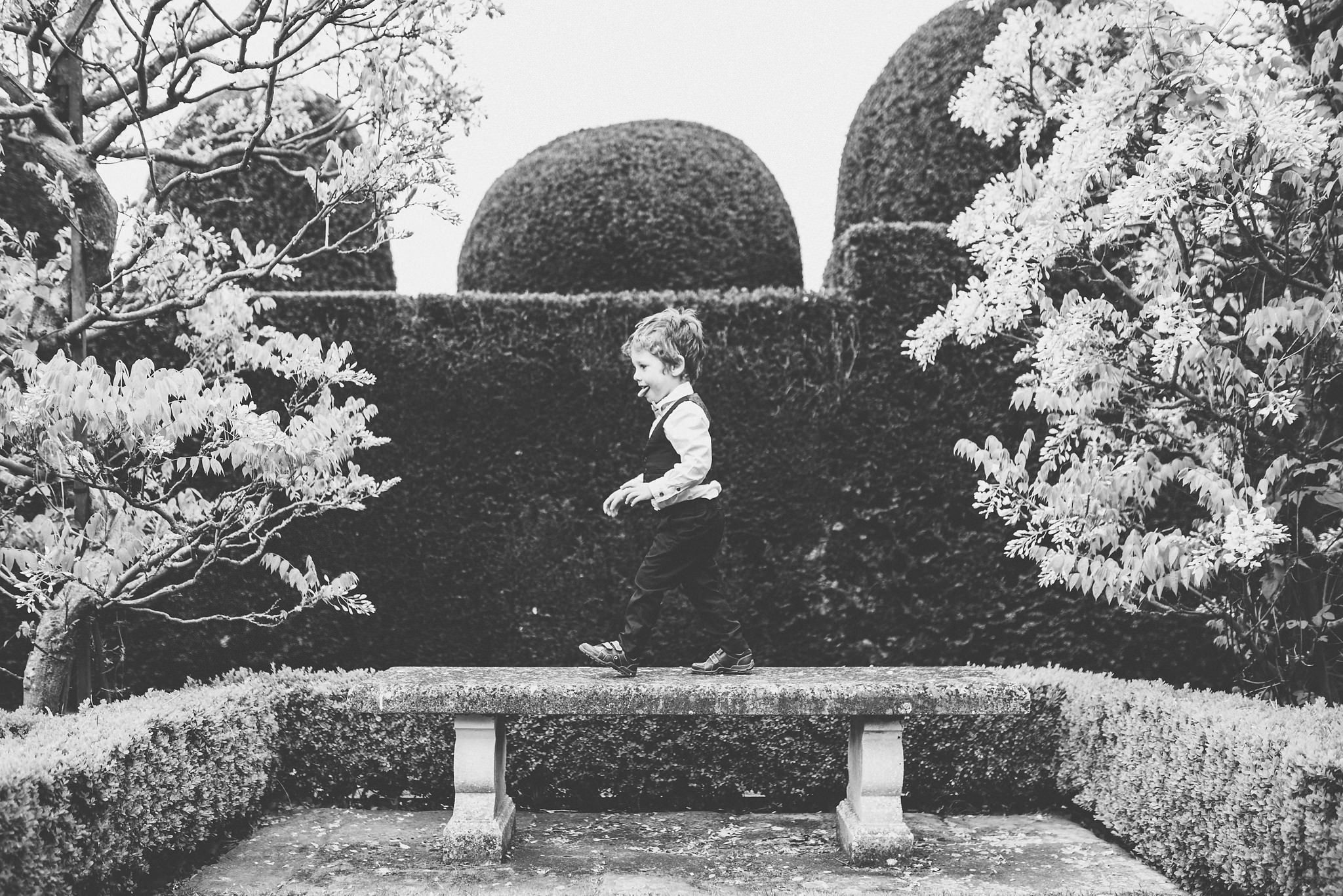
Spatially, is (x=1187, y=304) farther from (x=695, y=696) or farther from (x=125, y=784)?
(x=125, y=784)

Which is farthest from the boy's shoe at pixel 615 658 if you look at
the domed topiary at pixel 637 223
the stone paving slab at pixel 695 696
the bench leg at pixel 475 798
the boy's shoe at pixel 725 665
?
the domed topiary at pixel 637 223

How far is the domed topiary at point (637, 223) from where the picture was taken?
7852 millimetres

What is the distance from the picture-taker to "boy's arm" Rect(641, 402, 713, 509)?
177 inches

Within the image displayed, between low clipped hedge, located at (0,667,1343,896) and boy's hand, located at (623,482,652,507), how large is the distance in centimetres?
154

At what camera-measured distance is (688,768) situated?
5461mm

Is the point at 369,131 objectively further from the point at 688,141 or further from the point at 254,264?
the point at 688,141

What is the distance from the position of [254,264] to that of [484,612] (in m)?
2.44

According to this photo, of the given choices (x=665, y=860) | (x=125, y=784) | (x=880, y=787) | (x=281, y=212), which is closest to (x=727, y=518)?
(x=880, y=787)

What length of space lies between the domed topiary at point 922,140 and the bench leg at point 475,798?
4.68 meters

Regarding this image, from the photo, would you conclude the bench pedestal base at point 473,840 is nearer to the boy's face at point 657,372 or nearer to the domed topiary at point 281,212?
the boy's face at point 657,372

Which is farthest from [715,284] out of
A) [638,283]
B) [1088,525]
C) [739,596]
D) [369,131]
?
[1088,525]

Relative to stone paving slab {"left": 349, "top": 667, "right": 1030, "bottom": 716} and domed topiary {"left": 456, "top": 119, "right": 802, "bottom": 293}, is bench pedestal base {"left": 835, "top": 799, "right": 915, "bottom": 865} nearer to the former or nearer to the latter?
stone paving slab {"left": 349, "top": 667, "right": 1030, "bottom": 716}

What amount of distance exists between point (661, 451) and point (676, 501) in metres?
0.27

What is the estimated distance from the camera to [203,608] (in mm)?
6180
